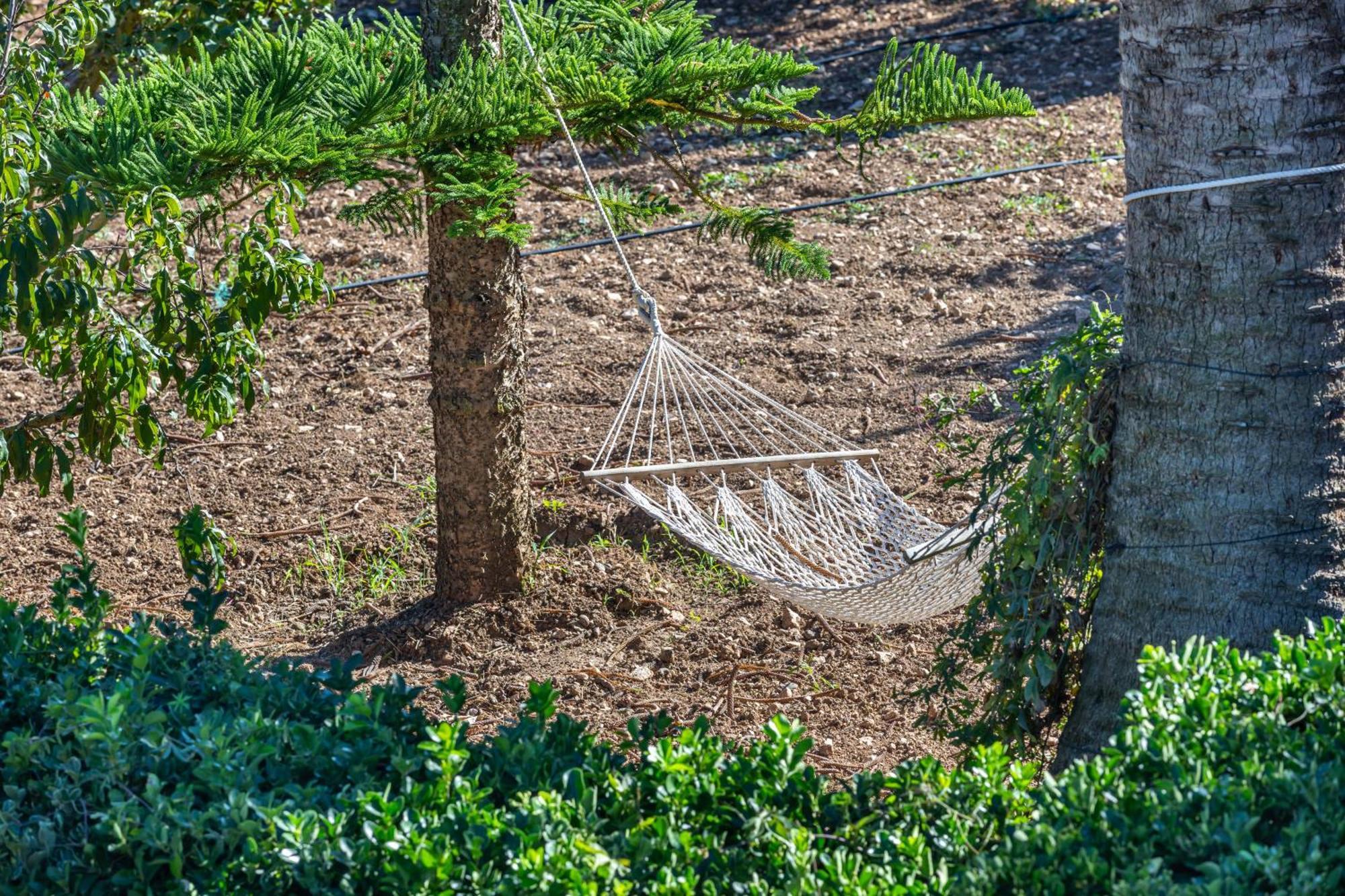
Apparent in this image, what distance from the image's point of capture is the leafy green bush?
2137 mm

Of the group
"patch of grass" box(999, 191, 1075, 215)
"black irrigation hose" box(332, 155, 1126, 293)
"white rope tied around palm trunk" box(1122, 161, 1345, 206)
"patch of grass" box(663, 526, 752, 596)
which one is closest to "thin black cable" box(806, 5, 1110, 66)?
"black irrigation hose" box(332, 155, 1126, 293)

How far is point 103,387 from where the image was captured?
2.63 meters

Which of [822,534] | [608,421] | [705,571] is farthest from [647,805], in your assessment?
[608,421]

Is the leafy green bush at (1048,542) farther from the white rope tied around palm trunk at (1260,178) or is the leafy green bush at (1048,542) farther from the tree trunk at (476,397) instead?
the tree trunk at (476,397)

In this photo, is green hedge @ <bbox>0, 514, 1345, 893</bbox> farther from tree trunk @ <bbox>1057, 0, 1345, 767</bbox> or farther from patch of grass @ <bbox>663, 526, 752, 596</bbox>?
patch of grass @ <bbox>663, 526, 752, 596</bbox>

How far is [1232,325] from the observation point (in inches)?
77.8

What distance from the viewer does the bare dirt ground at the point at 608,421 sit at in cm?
328

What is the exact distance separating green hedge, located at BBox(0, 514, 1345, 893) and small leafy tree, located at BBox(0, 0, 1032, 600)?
0.89 meters

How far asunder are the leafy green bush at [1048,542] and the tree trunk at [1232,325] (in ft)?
0.20

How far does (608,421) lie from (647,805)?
110 inches

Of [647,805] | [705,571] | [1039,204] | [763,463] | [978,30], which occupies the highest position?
[978,30]

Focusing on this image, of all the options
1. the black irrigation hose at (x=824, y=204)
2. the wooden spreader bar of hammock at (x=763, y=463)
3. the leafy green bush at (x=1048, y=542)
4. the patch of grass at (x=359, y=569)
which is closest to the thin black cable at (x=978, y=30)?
the black irrigation hose at (x=824, y=204)

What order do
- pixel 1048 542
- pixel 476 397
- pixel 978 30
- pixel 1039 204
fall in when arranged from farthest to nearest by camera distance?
1. pixel 978 30
2. pixel 1039 204
3. pixel 476 397
4. pixel 1048 542

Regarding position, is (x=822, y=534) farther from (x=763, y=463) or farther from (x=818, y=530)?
(x=763, y=463)
